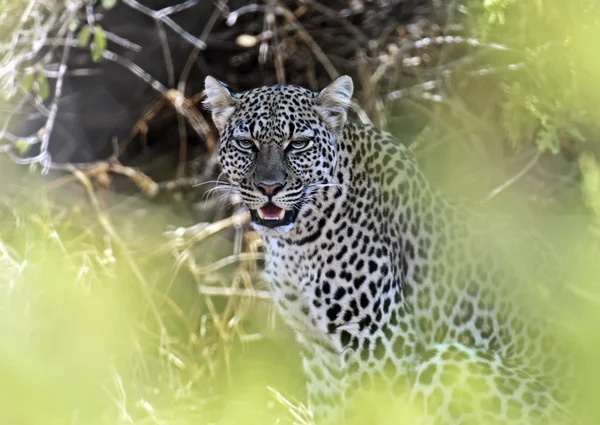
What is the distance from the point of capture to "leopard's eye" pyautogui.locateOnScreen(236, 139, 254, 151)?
4.32 meters

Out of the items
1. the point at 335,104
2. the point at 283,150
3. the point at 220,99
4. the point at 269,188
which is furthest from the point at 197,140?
the point at 269,188

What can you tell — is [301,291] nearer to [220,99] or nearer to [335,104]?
[335,104]

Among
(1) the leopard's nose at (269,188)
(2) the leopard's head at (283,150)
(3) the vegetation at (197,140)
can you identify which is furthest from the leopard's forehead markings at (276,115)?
(3) the vegetation at (197,140)

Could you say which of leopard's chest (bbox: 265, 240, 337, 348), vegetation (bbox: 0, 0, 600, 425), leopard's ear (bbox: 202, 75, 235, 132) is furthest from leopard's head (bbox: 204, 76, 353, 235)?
vegetation (bbox: 0, 0, 600, 425)

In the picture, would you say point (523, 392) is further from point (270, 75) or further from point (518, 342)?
point (270, 75)

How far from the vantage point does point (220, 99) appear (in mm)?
4547

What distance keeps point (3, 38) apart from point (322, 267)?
140 inches

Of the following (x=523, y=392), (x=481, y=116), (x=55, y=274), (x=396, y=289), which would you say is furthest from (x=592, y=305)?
(x=481, y=116)

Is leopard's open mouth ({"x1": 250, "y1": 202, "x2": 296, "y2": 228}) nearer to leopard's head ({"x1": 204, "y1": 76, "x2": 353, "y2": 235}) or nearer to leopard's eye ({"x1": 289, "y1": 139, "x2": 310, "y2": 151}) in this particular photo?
leopard's head ({"x1": 204, "y1": 76, "x2": 353, "y2": 235})

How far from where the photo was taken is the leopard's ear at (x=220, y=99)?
4.53 m

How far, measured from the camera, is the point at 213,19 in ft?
23.6

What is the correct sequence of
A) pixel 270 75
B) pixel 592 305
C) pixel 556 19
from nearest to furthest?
1. pixel 592 305
2. pixel 556 19
3. pixel 270 75

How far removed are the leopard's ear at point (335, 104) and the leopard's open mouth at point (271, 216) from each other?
548mm

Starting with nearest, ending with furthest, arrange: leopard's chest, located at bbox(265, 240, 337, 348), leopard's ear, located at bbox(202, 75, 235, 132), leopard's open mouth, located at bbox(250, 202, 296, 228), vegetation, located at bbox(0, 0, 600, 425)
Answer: leopard's open mouth, located at bbox(250, 202, 296, 228) → leopard's chest, located at bbox(265, 240, 337, 348) → leopard's ear, located at bbox(202, 75, 235, 132) → vegetation, located at bbox(0, 0, 600, 425)
